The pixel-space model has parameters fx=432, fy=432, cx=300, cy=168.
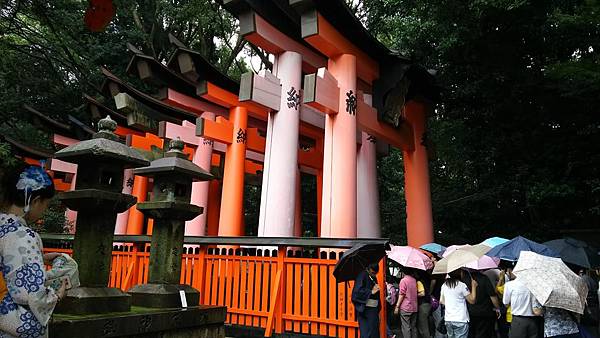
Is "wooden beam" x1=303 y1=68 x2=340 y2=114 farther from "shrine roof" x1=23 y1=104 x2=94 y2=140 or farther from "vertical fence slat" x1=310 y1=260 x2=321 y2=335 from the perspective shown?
"shrine roof" x1=23 y1=104 x2=94 y2=140

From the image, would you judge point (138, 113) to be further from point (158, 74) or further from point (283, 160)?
point (283, 160)

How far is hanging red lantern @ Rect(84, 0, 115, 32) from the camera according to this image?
132 inches

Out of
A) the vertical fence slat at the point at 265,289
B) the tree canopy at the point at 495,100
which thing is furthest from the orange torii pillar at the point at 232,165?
the tree canopy at the point at 495,100

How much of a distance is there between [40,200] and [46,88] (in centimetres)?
1796

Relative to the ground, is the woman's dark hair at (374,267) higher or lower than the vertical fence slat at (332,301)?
higher

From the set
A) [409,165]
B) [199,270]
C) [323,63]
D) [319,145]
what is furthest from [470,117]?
[199,270]

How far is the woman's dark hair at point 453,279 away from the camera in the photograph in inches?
217

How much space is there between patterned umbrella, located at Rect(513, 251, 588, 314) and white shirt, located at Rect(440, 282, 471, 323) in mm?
988

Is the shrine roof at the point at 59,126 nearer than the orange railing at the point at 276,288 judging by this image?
No

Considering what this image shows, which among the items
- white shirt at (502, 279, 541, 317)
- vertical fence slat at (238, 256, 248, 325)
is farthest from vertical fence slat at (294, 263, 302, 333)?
white shirt at (502, 279, 541, 317)

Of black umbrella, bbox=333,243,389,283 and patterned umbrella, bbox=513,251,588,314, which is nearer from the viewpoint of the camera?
patterned umbrella, bbox=513,251,588,314

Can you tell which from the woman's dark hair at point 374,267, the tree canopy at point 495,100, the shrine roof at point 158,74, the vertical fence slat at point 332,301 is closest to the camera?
the woman's dark hair at point 374,267

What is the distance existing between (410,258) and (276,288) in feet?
7.27

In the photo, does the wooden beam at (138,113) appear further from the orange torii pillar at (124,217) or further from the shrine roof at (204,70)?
the orange torii pillar at (124,217)
